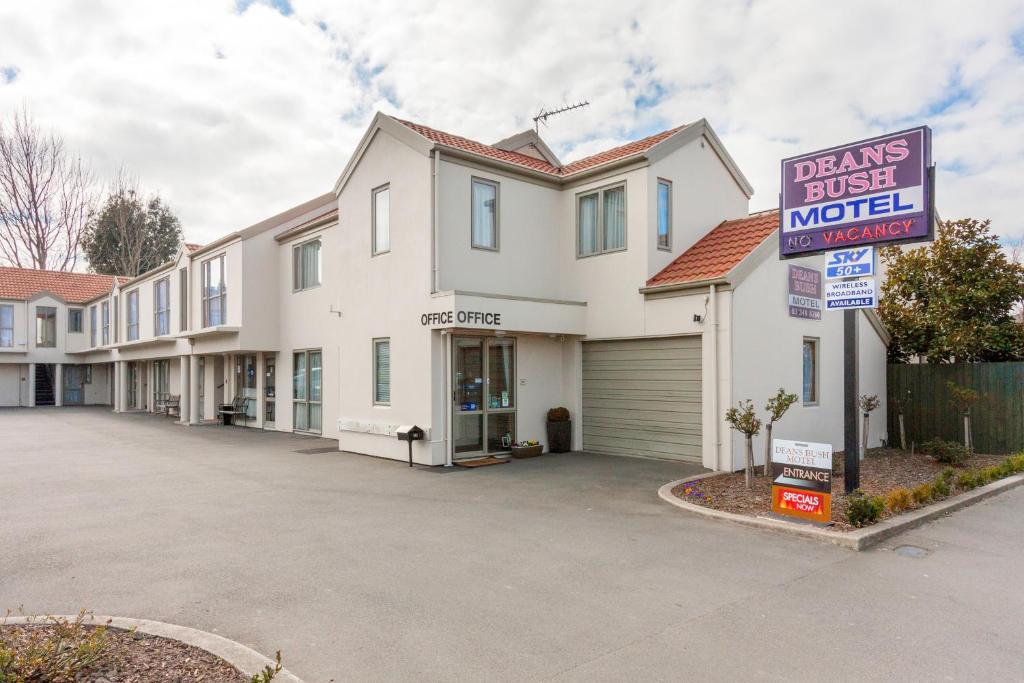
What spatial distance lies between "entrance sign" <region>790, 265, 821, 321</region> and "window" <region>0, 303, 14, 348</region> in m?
35.9

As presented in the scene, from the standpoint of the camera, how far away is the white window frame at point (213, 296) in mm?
19172

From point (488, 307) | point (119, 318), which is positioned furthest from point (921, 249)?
point (119, 318)

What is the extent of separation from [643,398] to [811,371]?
3541mm

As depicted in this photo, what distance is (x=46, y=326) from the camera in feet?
110

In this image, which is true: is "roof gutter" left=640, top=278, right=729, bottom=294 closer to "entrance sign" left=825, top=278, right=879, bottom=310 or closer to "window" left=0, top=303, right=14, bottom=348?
"entrance sign" left=825, top=278, right=879, bottom=310

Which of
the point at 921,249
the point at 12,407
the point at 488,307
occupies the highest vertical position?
the point at 921,249

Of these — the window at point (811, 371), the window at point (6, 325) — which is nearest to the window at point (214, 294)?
the window at point (811, 371)

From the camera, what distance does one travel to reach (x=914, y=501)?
826cm

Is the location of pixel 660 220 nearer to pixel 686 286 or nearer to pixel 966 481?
pixel 686 286

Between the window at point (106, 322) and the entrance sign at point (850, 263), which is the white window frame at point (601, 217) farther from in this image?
the window at point (106, 322)

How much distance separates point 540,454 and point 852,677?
9357mm

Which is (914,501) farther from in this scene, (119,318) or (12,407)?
(12,407)

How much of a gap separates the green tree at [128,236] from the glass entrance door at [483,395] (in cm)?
3541

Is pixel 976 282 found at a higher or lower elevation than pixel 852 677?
higher
